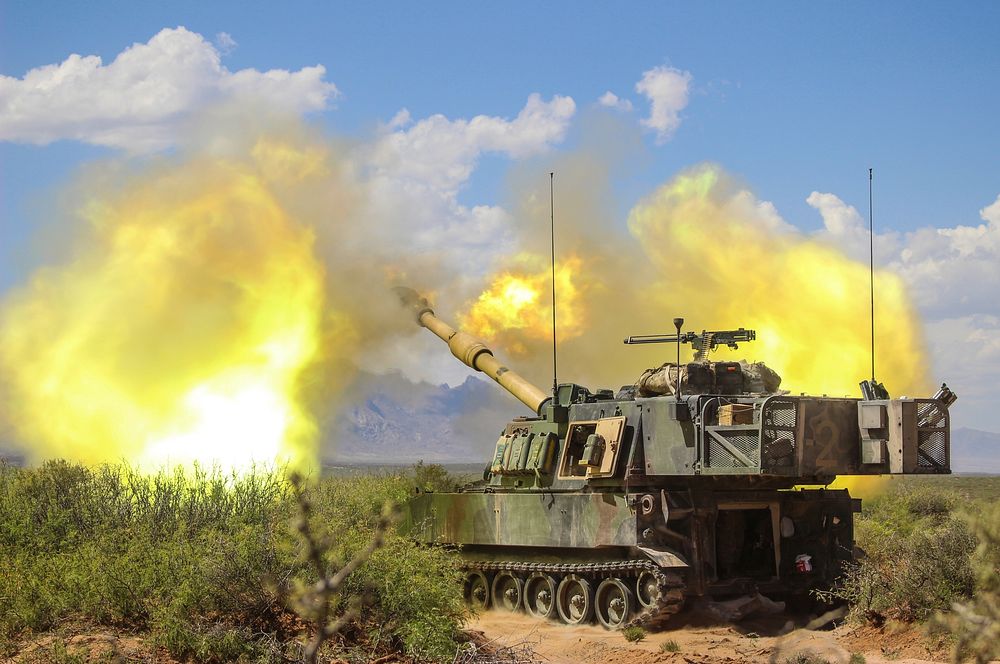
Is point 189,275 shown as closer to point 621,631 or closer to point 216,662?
point 621,631

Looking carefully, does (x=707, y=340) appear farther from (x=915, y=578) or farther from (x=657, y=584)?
(x=915, y=578)

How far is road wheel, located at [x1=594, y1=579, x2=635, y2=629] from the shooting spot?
715 inches

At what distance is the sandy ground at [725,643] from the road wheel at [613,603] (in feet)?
0.70

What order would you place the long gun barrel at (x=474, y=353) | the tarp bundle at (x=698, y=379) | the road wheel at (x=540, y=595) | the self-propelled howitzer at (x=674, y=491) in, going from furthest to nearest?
1. the long gun barrel at (x=474, y=353)
2. the road wheel at (x=540, y=595)
3. the tarp bundle at (x=698, y=379)
4. the self-propelled howitzer at (x=674, y=491)

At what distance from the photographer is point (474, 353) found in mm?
23672

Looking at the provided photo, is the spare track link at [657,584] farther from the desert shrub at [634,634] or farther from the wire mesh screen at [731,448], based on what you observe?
the wire mesh screen at [731,448]

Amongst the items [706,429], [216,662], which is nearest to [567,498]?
[706,429]

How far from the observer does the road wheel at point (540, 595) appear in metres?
19.6

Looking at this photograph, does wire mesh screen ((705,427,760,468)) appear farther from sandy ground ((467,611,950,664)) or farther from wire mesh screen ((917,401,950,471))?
wire mesh screen ((917,401,950,471))

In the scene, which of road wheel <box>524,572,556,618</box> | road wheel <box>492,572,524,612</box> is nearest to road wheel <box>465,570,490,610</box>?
road wheel <box>492,572,524,612</box>

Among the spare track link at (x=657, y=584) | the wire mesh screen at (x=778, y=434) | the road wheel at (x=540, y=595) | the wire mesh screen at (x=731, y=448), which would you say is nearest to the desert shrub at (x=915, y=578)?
the wire mesh screen at (x=778, y=434)

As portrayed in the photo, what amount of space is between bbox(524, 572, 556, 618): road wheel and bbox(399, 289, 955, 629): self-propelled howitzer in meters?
A: 0.02

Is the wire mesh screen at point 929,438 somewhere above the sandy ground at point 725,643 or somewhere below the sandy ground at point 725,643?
above

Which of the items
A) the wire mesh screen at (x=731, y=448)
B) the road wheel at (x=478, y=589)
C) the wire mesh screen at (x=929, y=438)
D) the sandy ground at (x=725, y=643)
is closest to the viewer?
the sandy ground at (x=725, y=643)
